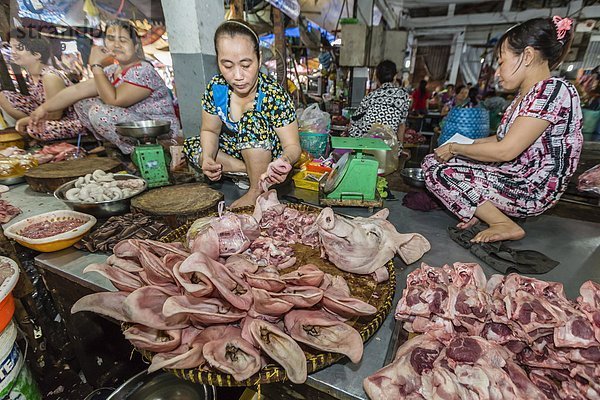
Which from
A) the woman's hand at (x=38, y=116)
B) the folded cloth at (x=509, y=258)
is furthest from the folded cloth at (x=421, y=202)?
the woman's hand at (x=38, y=116)

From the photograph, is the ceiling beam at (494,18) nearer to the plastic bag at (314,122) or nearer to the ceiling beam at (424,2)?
the ceiling beam at (424,2)

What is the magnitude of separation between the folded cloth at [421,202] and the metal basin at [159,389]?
2.44m

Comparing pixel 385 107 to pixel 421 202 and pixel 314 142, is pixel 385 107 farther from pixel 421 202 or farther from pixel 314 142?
pixel 421 202

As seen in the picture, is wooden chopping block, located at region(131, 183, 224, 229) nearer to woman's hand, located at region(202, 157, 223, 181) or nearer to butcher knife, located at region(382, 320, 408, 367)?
woman's hand, located at region(202, 157, 223, 181)

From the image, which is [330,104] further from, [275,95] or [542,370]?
[542,370]

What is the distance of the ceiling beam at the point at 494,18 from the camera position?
1174 cm

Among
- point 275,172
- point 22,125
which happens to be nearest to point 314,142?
point 275,172

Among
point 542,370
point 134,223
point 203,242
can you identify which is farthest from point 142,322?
point 542,370

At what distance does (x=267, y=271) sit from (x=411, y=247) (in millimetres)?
1167

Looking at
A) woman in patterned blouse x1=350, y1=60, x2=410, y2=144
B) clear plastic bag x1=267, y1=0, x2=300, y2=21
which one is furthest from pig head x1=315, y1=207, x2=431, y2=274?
clear plastic bag x1=267, y1=0, x2=300, y2=21

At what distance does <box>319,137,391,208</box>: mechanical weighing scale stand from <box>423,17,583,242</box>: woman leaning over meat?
0.56 meters

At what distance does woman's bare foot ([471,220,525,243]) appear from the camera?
2301 millimetres

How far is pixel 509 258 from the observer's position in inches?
82.7

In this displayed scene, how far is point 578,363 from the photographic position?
3.67 ft
